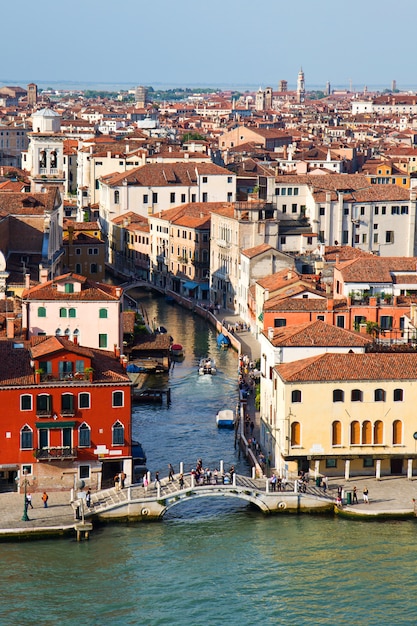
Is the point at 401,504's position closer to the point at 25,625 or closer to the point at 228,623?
the point at 228,623

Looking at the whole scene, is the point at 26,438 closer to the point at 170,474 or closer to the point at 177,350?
the point at 170,474

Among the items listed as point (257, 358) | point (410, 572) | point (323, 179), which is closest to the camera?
point (410, 572)

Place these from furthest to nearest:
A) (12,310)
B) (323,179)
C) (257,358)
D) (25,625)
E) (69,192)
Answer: (69,192) < (323,179) < (257,358) < (12,310) < (25,625)

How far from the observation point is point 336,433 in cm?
2820

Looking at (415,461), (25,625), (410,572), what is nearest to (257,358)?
(415,461)

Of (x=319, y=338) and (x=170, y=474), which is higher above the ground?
(x=319, y=338)

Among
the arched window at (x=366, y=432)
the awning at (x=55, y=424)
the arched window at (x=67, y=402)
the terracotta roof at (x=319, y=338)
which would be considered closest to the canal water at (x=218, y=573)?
the arched window at (x=366, y=432)

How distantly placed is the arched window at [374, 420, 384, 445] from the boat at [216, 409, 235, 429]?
7014 mm

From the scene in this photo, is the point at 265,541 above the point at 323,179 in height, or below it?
below

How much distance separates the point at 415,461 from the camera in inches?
1131

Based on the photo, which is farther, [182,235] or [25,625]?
[182,235]

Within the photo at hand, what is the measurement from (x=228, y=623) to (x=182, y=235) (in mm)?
37233

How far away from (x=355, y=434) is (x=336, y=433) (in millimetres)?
390

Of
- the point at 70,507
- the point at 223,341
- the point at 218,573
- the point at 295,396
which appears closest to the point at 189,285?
the point at 223,341
